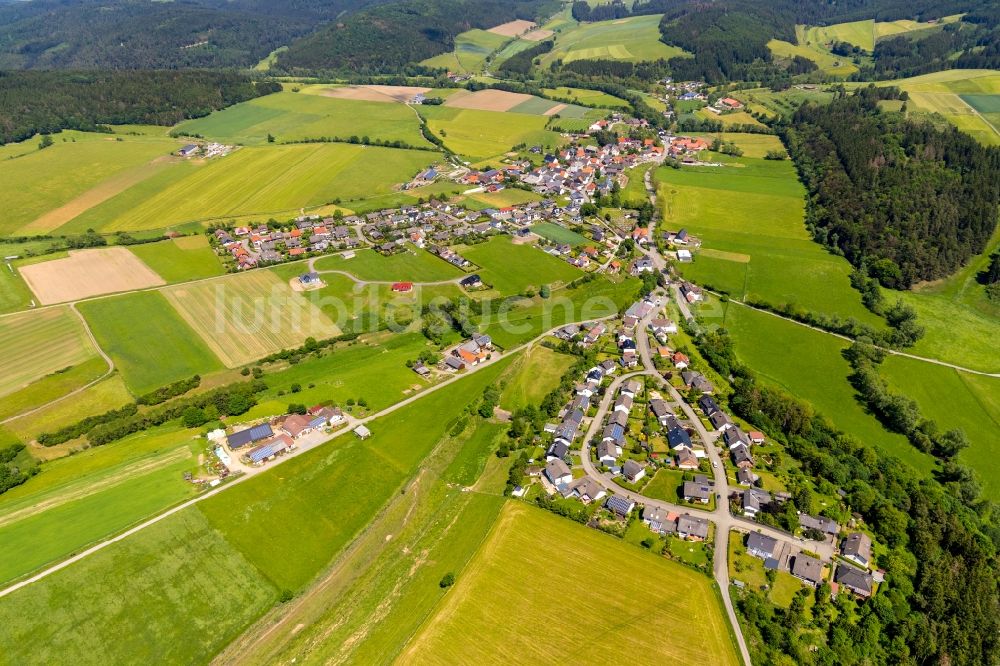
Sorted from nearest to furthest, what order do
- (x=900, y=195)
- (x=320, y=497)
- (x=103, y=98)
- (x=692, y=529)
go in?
(x=692, y=529) → (x=320, y=497) → (x=900, y=195) → (x=103, y=98)

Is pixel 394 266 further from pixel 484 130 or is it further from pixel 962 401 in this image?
pixel 484 130

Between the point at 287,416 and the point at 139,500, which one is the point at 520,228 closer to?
the point at 287,416

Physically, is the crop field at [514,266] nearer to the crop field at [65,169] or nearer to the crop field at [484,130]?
the crop field at [484,130]

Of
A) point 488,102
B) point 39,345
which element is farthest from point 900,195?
point 39,345

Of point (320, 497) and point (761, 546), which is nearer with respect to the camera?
point (761, 546)

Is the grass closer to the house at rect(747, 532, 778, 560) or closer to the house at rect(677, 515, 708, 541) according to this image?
the house at rect(677, 515, 708, 541)

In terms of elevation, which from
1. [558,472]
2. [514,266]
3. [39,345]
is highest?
[39,345]

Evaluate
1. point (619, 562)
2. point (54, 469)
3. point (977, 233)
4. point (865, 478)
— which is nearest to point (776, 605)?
point (619, 562)

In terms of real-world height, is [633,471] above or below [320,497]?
below
